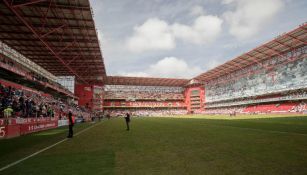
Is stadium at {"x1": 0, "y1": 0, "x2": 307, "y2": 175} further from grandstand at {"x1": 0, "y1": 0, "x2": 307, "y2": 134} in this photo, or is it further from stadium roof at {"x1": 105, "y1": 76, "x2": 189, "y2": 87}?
stadium roof at {"x1": 105, "y1": 76, "x2": 189, "y2": 87}

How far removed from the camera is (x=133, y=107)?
349 ft

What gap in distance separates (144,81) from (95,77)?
86.6 ft

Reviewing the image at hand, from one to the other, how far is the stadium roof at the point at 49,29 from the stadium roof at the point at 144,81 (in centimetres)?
3808

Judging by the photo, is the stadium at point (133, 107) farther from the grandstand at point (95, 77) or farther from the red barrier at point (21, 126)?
the grandstand at point (95, 77)

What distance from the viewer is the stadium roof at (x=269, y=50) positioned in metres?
47.8

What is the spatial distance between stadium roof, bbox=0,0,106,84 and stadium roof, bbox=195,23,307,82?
129 ft

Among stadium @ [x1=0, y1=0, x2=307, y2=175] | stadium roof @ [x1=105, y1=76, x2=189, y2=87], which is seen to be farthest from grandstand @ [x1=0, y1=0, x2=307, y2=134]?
stadium roof @ [x1=105, y1=76, x2=189, y2=87]

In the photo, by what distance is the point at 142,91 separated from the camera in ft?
355

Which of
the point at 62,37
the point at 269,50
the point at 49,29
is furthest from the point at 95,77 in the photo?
the point at 269,50

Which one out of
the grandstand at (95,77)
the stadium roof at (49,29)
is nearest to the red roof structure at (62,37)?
the stadium roof at (49,29)

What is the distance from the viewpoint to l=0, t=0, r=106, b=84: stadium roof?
25531mm

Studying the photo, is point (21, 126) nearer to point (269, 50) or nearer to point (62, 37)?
point (62, 37)

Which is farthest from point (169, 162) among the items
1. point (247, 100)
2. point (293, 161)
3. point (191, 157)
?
point (247, 100)

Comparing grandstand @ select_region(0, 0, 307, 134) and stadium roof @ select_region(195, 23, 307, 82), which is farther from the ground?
stadium roof @ select_region(195, 23, 307, 82)
